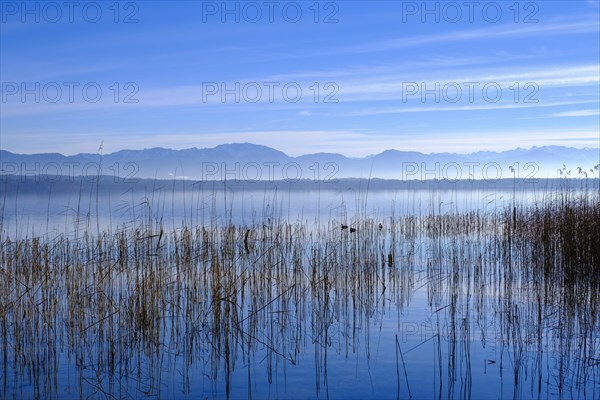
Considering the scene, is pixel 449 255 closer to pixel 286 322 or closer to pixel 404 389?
pixel 286 322

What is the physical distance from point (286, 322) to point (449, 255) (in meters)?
5.51

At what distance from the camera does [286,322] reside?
7.08 m

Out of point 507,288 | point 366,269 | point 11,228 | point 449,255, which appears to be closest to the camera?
point 507,288

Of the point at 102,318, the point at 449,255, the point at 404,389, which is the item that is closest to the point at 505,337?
the point at 404,389

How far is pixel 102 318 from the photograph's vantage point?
21.0 feet

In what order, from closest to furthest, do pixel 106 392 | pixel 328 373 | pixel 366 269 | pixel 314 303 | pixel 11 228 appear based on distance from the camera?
pixel 106 392 → pixel 328 373 → pixel 314 303 → pixel 366 269 → pixel 11 228

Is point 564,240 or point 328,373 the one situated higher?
point 564,240

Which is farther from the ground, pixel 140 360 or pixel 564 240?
pixel 564 240

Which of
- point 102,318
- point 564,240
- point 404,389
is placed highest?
point 564,240

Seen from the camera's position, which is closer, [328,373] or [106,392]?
[106,392]

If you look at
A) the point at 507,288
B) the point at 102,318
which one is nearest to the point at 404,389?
the point at 102,318

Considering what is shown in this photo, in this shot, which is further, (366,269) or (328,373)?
(366,269)

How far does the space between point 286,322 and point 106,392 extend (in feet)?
7.95

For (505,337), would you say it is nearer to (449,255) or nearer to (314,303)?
(314,303)
